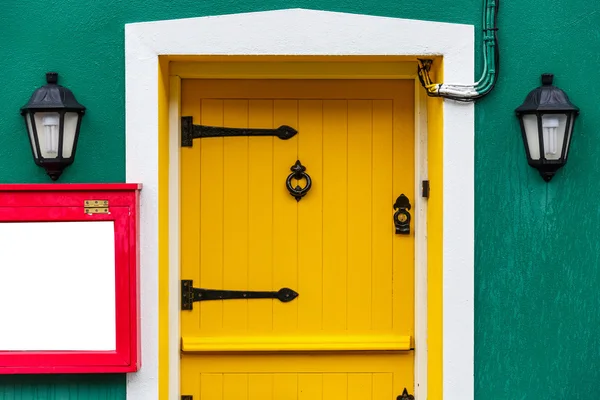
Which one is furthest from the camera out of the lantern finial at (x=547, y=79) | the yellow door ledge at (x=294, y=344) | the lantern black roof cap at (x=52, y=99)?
the yellow door ledge at (x=294, y=344)

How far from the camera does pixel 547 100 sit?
3.65m

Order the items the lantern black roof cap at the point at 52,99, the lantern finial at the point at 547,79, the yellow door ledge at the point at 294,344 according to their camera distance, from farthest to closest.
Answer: the yellow door ledge at the point at 294,344 < the lantern finial at the point at 547,79 < the lantern black roof cap at the point at 52,99

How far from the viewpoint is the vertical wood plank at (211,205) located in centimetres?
400

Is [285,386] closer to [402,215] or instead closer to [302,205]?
[302,205]

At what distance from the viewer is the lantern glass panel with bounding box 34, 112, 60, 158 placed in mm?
3623

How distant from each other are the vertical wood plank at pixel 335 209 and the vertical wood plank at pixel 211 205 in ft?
1.64

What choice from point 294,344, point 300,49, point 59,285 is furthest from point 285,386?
point 300,49

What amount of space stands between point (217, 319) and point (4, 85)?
57.1 inches

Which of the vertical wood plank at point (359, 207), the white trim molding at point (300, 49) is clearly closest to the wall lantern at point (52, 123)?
the white trim molding at point (300, 49)

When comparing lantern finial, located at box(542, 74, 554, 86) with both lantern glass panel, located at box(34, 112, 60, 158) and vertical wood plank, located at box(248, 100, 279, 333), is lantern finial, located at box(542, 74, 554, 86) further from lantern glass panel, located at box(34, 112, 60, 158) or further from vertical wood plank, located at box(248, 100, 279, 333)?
lantern glass panel, located at box(34, 112, 60, 158)

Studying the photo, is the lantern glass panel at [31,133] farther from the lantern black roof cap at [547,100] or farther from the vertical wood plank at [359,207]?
the lantern black roof cap at [547,100]

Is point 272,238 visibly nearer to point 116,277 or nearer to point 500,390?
point 116,277

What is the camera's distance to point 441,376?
377cm

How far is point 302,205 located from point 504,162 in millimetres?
959
